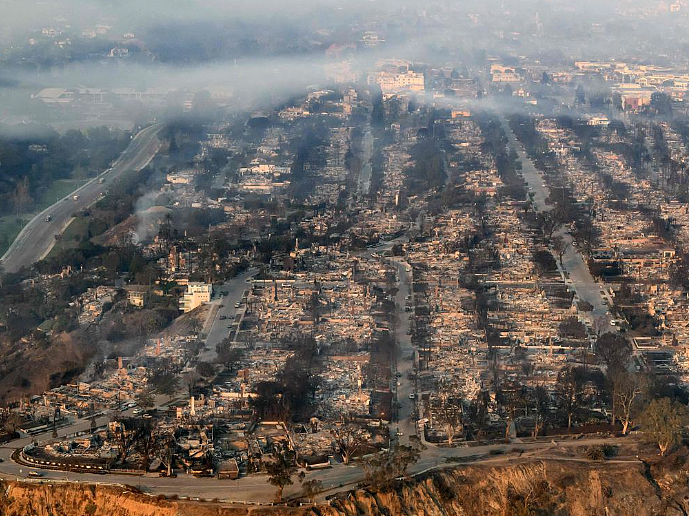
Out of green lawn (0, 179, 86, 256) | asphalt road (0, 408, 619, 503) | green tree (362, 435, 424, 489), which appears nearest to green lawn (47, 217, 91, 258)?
green lawn (0, 179, 86, 256)

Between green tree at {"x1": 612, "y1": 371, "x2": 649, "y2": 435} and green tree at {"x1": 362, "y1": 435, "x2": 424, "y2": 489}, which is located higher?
green tree at {"x1": 362, "y1": 435, "x2": 424, "y2": 489}

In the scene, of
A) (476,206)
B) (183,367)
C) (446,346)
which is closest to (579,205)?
(476,206)

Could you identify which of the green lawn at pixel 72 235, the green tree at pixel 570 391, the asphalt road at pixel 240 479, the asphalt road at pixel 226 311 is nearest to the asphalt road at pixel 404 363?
the asphalt road at pixel 240 479

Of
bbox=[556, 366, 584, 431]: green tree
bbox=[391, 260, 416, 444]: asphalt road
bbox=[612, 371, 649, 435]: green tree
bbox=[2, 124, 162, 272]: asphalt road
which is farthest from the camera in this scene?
bbox=[2, 124, 162, 272]: asphalt road

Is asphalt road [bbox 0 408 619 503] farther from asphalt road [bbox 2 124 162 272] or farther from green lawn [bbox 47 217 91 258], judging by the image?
green lawn [bbox 47 217 91 258]

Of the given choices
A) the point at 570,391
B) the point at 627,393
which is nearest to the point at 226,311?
the point at 570,391

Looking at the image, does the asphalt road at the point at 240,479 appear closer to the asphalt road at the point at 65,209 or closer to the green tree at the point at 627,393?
the green tree at the point at 627,393
